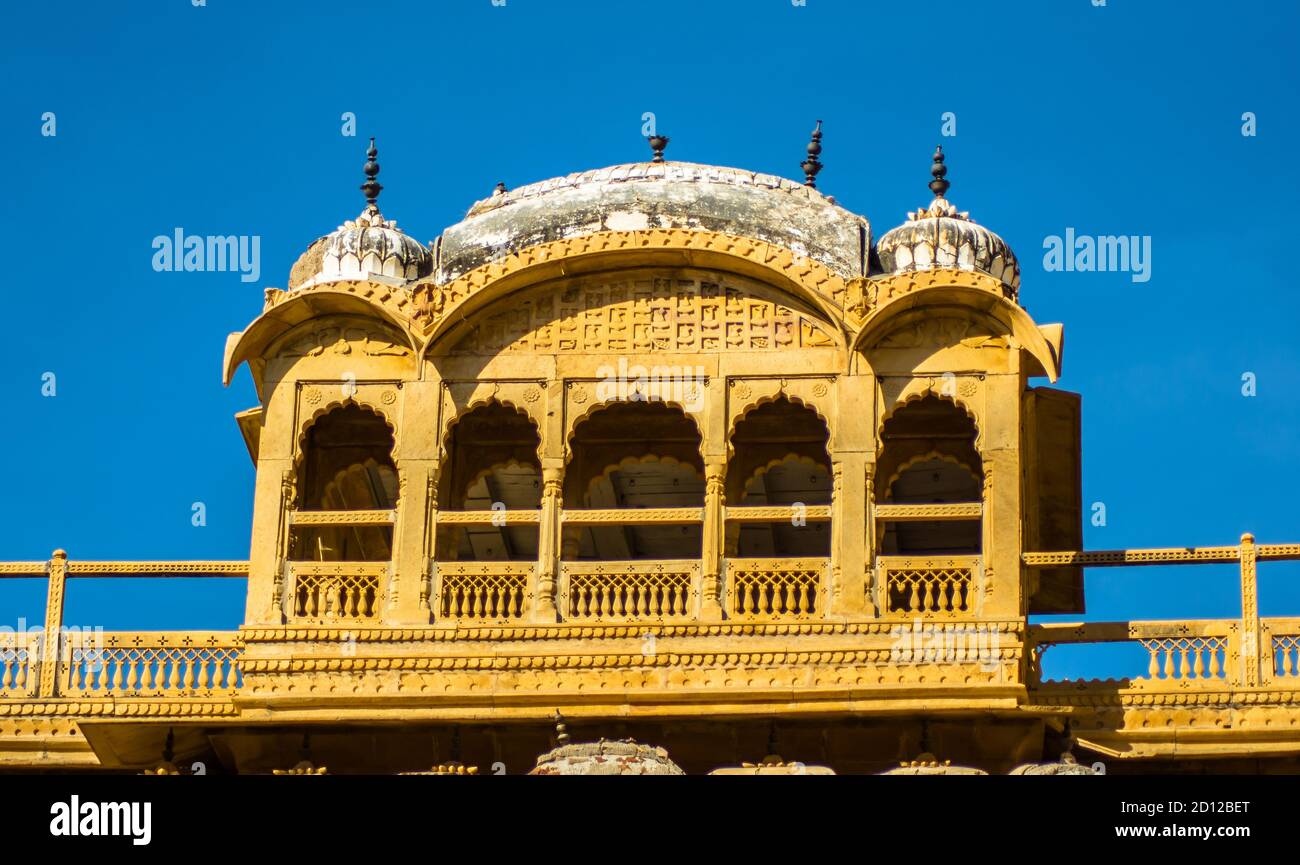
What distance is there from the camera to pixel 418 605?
26516 millimetres

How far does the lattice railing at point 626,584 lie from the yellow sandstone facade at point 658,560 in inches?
1.4

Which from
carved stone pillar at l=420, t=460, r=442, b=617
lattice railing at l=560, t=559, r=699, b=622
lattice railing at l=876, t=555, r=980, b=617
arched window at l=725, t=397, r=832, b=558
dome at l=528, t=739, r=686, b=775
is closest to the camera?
dome at l=528, t=739, r=686, b=775

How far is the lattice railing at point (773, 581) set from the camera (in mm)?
26312

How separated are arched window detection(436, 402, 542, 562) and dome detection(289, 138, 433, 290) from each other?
127cm

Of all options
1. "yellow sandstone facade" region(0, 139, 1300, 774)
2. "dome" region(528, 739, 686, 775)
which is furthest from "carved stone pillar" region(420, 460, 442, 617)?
"dome" region(528, 739, 686, 775)

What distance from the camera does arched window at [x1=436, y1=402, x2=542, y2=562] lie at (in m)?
28.0

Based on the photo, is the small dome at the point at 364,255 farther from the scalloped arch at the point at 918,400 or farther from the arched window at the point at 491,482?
the scalloped arch at the point at 918,400

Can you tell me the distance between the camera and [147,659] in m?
26.8

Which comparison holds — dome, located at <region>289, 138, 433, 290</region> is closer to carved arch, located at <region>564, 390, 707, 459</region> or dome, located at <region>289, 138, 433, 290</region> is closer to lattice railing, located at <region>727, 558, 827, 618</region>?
carved arch, located at <region>564, 390, 707, 459</region>

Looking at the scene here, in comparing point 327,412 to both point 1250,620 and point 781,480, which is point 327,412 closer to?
point 781,480

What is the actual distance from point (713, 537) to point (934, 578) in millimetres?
1685
